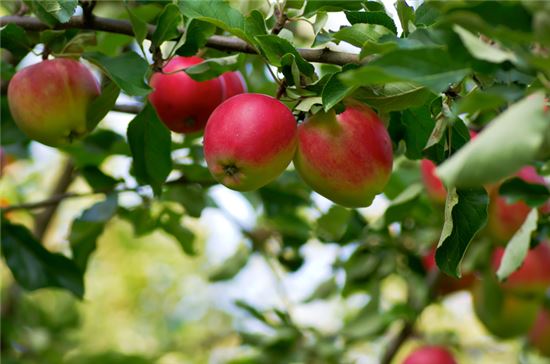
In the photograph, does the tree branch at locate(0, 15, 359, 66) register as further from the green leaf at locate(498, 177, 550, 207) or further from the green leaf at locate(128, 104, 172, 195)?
the green leaf at locate(498, 177, 550, 207)

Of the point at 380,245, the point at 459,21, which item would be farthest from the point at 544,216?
the point at 459,21

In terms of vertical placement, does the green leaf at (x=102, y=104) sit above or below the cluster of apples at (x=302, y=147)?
below

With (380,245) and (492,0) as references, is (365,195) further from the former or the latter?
(380,245)

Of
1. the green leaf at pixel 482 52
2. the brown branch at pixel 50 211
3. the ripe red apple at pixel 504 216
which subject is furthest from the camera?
the brown branch at pixel 50 211

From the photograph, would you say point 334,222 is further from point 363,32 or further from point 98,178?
point 363,32

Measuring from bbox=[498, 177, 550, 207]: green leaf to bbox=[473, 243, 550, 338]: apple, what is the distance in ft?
1.83

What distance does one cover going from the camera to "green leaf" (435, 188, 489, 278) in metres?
1.04

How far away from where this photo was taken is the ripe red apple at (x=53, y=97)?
4.00 ft

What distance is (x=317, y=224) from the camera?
79.2 inches

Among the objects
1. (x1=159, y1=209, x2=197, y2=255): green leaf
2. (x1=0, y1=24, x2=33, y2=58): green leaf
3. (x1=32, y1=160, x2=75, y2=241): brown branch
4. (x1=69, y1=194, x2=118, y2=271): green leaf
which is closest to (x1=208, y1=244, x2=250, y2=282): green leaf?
(x1=159, y1=209, x2=197, y2=255): green leaf

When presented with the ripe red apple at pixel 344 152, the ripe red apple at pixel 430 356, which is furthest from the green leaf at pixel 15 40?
the ripe red apple at pixel 430 356

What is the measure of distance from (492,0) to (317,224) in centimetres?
126

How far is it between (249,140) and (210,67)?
0.19m

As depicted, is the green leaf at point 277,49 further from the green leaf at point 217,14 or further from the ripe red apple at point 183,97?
the ripe red apple at point 183,97
